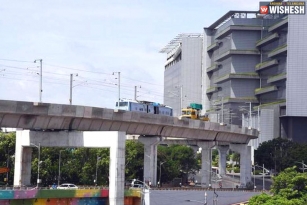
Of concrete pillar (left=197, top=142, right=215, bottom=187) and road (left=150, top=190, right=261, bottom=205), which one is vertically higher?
concrete pillar (left=197, top=142, right=215, bottom=187)

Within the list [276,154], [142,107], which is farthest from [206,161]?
[276,154]

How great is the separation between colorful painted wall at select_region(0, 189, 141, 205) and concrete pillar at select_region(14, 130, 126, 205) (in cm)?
512

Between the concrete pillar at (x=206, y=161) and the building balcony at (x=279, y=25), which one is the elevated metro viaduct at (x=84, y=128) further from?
the building balcony at (x=279, y=25)

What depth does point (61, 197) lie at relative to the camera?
78062mm

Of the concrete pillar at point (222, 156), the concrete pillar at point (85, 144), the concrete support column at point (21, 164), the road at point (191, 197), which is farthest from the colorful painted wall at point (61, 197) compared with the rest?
the concrete pillar at point (222, 156)

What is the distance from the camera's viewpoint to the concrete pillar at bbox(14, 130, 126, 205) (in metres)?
76.2

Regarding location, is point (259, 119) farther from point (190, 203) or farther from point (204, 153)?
point (190, 203)

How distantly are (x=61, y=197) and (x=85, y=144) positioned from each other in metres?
6.93

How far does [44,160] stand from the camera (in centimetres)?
10775

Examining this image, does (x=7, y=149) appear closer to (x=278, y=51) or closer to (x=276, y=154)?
(x=276, y=154)

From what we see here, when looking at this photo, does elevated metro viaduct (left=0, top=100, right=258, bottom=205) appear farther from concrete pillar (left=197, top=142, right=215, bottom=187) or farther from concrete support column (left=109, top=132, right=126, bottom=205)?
concrete pillar (left=197, top=142, right=215, bottom=187)

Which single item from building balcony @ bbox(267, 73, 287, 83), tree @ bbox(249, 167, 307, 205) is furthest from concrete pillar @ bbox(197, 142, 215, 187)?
building balcony @ bbox(267, 73, 287, 83)

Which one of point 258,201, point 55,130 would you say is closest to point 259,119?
point 258,201

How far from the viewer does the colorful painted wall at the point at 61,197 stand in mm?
73688
